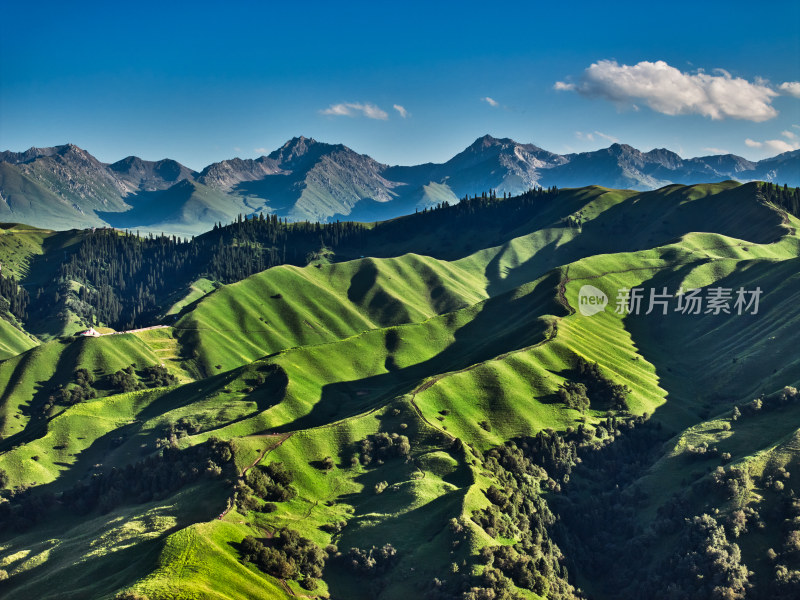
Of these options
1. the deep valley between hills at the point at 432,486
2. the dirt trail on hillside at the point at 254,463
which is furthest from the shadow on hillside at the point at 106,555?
the dirt trail on hillside at the point at 254,463

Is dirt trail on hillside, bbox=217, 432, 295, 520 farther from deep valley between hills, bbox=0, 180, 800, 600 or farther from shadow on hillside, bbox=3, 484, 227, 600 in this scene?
shadow on hillside, bbox=3, 484, 227, 600

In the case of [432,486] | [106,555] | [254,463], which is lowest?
[106,555]

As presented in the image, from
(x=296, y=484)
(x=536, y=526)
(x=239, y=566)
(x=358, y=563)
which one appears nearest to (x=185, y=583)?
(x=239, y=566)

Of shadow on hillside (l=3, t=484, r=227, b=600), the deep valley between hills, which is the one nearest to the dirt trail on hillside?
the deep valley between hills

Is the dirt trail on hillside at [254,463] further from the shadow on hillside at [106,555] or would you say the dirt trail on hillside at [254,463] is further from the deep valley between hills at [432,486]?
the shadow on hillside at [106,555]

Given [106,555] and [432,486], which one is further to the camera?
[432,486]

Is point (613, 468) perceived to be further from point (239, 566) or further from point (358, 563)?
point (239, 566)

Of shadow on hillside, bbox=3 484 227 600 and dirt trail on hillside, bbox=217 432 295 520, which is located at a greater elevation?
dirt trail on hillside, bbox=217 432 295 520

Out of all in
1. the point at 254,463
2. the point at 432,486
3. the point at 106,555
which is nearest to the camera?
the point at 106,555

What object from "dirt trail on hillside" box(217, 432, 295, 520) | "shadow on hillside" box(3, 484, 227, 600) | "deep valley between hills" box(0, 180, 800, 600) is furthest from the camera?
"dirt trail on hillside" box(217, 432, 295, 520)

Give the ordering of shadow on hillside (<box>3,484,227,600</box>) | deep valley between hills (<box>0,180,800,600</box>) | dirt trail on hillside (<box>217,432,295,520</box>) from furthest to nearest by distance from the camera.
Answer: dirt trail on hillside (<box>217,432,295,520</box>) < deep valley between hills (<box>0,180,800,600</box>) < shadow on hillside (<box>3,484,227,600</box>)

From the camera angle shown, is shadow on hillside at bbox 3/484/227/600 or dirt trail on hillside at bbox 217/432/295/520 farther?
dirt trail on hillside at bbox 217/432/295/520

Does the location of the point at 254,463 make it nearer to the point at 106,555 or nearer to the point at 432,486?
the point at 106,555

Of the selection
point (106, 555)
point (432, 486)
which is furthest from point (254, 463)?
point (432, 486)
